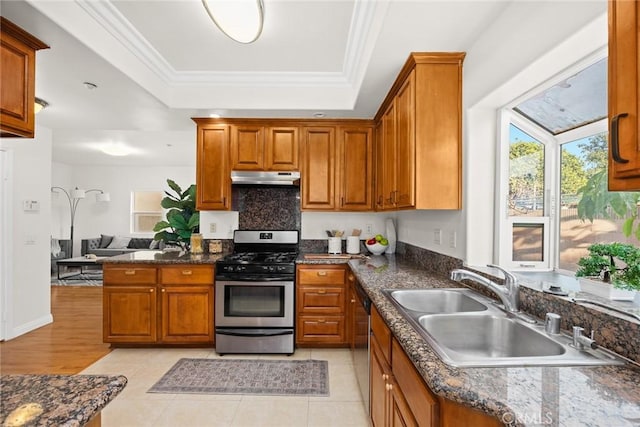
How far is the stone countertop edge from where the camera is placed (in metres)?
0.76

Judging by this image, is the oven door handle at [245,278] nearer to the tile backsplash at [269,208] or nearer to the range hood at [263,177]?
the tile backsplash at [269,208]

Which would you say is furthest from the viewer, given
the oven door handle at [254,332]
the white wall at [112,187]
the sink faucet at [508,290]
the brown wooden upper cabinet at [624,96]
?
the white wall at [112,187]

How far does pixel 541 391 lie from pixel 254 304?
273cm

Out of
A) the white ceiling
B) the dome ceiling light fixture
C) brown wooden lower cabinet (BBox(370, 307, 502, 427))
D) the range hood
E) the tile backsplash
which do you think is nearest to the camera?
brown wooden lower cabinet (BBox(370, 307, 502, 427))

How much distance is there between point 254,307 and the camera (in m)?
3.28

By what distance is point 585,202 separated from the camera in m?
1.68

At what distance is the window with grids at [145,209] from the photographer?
334 inches

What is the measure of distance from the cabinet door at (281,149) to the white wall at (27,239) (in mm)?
2740

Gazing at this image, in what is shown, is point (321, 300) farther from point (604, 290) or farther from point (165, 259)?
point (604, 290)

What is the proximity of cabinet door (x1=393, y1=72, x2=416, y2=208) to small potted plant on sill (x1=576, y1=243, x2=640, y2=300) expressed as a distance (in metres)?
1.00

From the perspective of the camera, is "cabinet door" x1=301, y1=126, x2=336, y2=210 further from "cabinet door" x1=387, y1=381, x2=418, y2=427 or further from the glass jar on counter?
"cabinet door" x1=387, y1=381, x2=418, y2=427

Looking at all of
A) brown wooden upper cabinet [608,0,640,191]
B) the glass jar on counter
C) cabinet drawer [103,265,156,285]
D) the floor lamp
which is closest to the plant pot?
brown wooden upper cabinet [608,0,640,191]

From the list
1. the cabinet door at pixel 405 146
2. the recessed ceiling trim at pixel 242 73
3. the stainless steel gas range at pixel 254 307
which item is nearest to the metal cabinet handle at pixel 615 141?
the recessed ceiling trim at pixel 242 73

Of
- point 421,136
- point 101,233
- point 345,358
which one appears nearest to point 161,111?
point 421,136
